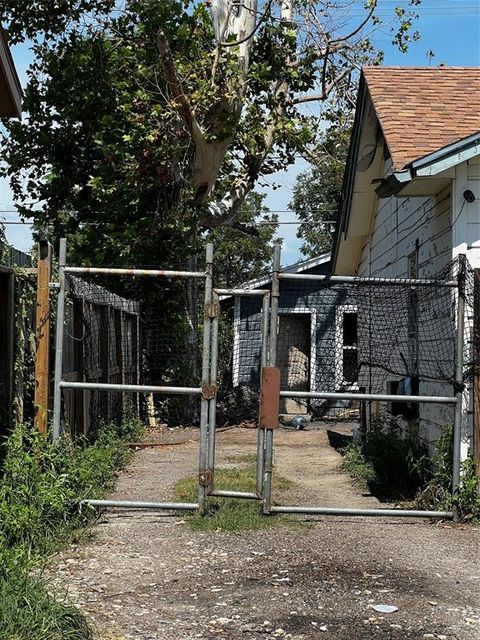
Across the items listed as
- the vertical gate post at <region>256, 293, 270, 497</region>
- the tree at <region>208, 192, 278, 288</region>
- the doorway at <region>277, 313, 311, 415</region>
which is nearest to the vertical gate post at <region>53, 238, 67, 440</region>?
the vertical gate post at <region>256, 293, 270, 497</region>

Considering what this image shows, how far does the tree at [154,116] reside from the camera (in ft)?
55.5

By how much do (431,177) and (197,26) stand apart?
10.5m

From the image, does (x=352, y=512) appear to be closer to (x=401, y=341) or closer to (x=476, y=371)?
(x=476, y=371)

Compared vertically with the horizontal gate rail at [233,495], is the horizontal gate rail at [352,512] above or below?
below

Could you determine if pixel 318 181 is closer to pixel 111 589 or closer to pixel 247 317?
pixel 247 317

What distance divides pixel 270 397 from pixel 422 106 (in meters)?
4.66

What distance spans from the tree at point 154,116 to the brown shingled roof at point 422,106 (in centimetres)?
506

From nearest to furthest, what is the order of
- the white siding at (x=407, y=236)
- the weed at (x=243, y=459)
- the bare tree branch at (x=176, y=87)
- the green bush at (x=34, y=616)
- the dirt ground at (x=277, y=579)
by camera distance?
the green bush at (x=34, y=616) < the dirt ground at (x=277, y=579) < the white siding at (x=407, y=236) < the weed at (x=243, y=459) < the bare tree branch at (x=176, y=87)

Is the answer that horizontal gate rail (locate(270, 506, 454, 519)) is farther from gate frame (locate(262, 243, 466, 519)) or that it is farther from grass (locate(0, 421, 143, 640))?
grass (locate(0, 421, 143, 640))

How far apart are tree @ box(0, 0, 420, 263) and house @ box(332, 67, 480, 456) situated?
4.54 m

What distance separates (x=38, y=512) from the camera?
269 inches

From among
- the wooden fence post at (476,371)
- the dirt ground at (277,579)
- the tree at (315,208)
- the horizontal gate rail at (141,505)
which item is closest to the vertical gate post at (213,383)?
the horizontal gate rail at (141,505)

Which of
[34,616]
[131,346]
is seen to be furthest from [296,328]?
[34,616]

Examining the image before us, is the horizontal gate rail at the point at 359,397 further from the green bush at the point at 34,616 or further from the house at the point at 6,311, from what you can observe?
the green bush at the point at 34,616
